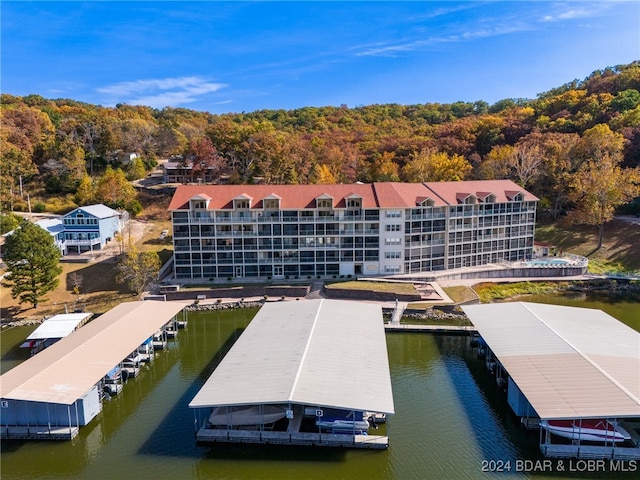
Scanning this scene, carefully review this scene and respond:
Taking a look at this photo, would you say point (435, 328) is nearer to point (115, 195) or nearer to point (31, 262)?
point (31, 262)

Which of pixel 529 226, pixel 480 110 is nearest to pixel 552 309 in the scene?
pixel 529 226

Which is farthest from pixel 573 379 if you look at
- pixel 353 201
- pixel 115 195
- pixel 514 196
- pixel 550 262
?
pixel 115 195

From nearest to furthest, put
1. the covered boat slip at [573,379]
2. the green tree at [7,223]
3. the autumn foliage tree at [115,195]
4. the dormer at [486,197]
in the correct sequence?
the covered boat slip at [573,379], the dormer at [486,197], the green tree at [7,223], the autumn foliage tree at [115,195]

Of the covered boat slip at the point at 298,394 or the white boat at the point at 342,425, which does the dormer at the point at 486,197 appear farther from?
the white boat at the point at 342,425

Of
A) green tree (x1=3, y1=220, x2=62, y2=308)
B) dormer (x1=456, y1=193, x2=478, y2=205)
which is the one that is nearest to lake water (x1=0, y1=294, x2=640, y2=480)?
green tree (x1=3, y1=220, x2=62, y2=308)

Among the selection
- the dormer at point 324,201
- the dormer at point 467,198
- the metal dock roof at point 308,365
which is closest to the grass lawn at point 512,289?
the dormer at point 467,198

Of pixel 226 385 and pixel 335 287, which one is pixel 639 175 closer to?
pixel 335 287
